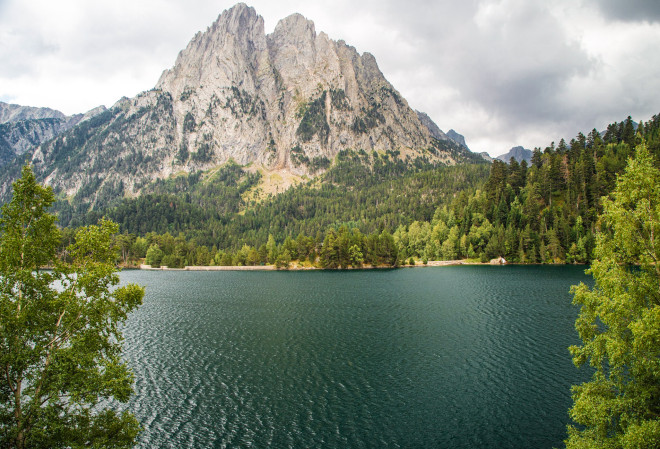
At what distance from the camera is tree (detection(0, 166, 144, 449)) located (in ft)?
55.8

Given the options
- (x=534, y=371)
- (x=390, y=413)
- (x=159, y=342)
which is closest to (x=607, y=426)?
(x=390, y=413)

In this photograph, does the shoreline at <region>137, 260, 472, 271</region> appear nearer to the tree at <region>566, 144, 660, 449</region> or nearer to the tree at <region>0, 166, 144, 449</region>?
the tree at <region>566, 144, 660, 449</region>

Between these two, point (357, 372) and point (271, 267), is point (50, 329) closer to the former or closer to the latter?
point (357, 372)

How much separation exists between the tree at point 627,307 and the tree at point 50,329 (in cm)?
2666

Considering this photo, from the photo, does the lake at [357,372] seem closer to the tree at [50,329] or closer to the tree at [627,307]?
the tree at [627,307]

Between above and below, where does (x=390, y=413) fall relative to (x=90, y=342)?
below

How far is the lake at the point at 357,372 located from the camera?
28.3 meters

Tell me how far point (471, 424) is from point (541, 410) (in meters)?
7.29

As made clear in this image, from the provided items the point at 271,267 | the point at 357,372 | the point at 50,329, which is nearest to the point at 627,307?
the point at 357,372

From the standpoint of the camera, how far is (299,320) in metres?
64.8

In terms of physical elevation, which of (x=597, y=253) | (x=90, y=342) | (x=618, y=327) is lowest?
(x=90, y=342)

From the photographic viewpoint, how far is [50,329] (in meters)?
18.3

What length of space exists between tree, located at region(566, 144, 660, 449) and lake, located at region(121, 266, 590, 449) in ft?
27.7

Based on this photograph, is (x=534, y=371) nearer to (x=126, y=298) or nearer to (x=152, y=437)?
(x=152, y=437)
